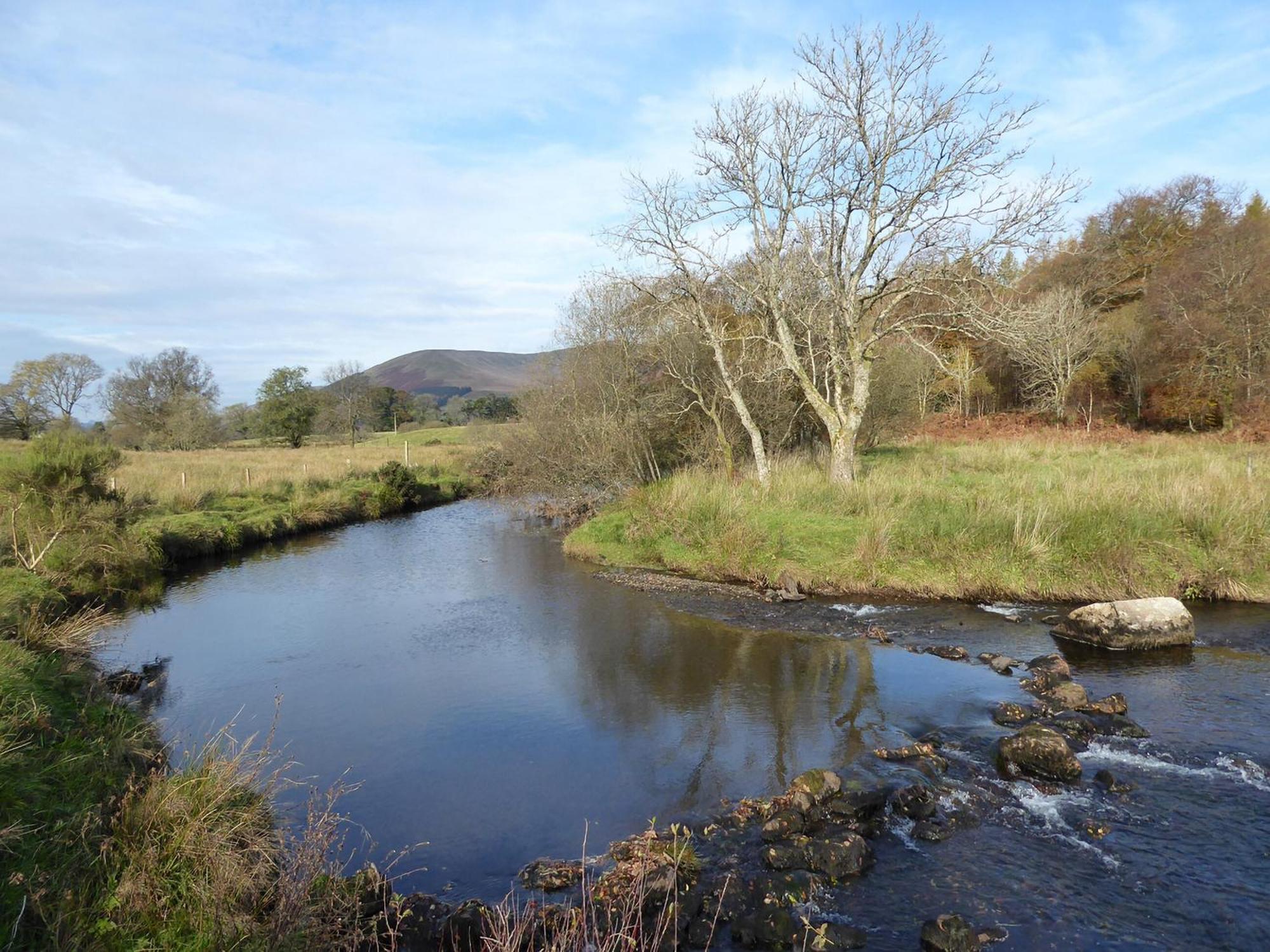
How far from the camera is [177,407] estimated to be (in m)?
49.3

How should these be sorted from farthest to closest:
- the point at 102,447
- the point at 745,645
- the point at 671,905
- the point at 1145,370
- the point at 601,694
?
the point at 1145,370 < the point at 102,447 < the point at 745,645 < the point at 601,694 < the point at 671,905

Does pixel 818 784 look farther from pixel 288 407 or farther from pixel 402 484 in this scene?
pixel 288 407

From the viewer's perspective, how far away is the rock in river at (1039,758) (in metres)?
6.85

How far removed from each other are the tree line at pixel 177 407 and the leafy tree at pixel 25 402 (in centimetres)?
5

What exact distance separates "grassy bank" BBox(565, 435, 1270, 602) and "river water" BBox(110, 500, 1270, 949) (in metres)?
0.81

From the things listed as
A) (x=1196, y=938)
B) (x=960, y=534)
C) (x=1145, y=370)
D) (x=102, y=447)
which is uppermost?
(x=1145, y=370)

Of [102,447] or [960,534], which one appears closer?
[960,534]

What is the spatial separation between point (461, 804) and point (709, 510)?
1048 centimetres

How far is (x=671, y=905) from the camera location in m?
5.20

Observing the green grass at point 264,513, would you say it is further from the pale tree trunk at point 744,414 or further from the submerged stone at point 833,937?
the submerged stone at point 833,937

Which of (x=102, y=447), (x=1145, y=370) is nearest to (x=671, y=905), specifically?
(x=102, y=447)

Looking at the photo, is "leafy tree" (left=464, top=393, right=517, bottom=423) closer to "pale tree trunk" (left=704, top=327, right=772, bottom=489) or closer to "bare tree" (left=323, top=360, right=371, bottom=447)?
"bare tree" (left=323, top=360, right=371, bottom=447)

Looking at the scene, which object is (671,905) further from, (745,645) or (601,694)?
(745,645)

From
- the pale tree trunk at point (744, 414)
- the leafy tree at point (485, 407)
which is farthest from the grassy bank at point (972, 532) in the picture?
the leafy tree at point (485, 407)
